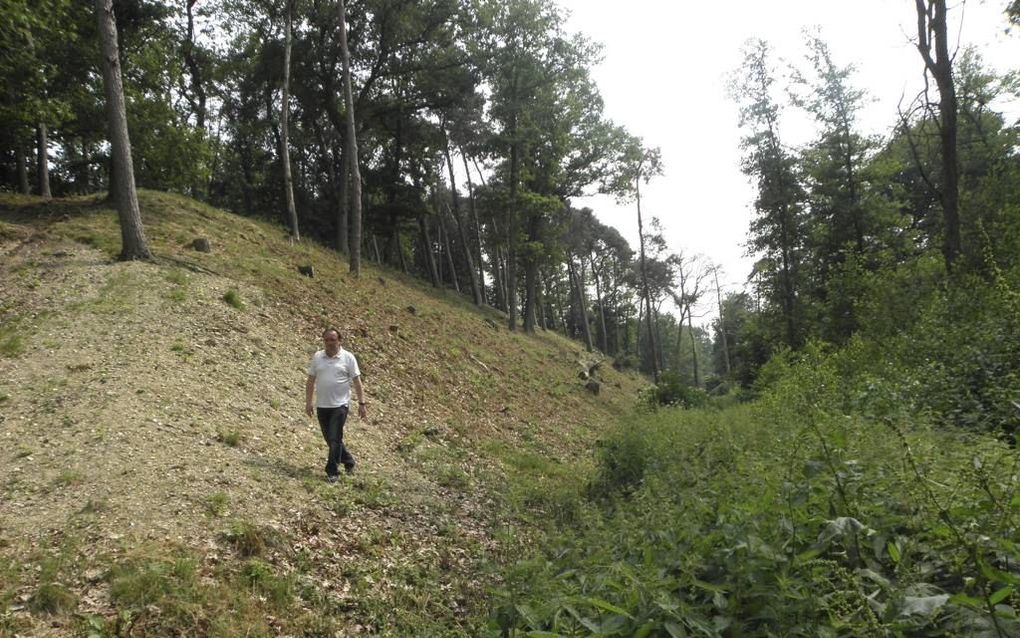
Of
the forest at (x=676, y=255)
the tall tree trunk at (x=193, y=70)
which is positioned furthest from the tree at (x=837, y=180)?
the tall tree trunk at (x=193, y=70)

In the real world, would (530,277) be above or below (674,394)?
above

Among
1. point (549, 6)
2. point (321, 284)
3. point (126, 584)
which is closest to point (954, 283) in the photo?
point (126, 584)

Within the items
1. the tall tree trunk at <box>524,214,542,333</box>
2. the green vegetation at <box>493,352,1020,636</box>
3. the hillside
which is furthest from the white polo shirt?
the tall tree trunk at <box>524,214,542,333</box>

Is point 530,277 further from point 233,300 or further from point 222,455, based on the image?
point 222,455

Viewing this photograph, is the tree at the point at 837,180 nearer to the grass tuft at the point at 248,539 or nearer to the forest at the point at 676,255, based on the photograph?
the forest at the point at 676,255

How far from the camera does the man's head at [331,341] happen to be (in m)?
6.98

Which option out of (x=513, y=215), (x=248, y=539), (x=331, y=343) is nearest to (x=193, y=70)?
(x=513, y=215)

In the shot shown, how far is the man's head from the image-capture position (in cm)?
698

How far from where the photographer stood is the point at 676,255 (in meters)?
45.1

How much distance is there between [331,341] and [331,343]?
34mm

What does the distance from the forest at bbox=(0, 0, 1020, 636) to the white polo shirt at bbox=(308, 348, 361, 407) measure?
10.7 feet

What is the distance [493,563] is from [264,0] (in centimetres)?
2445

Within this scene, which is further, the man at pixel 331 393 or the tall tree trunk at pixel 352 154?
the tall tree trunk at pixel 352 154

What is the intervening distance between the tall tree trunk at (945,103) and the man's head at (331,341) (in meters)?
11.0
